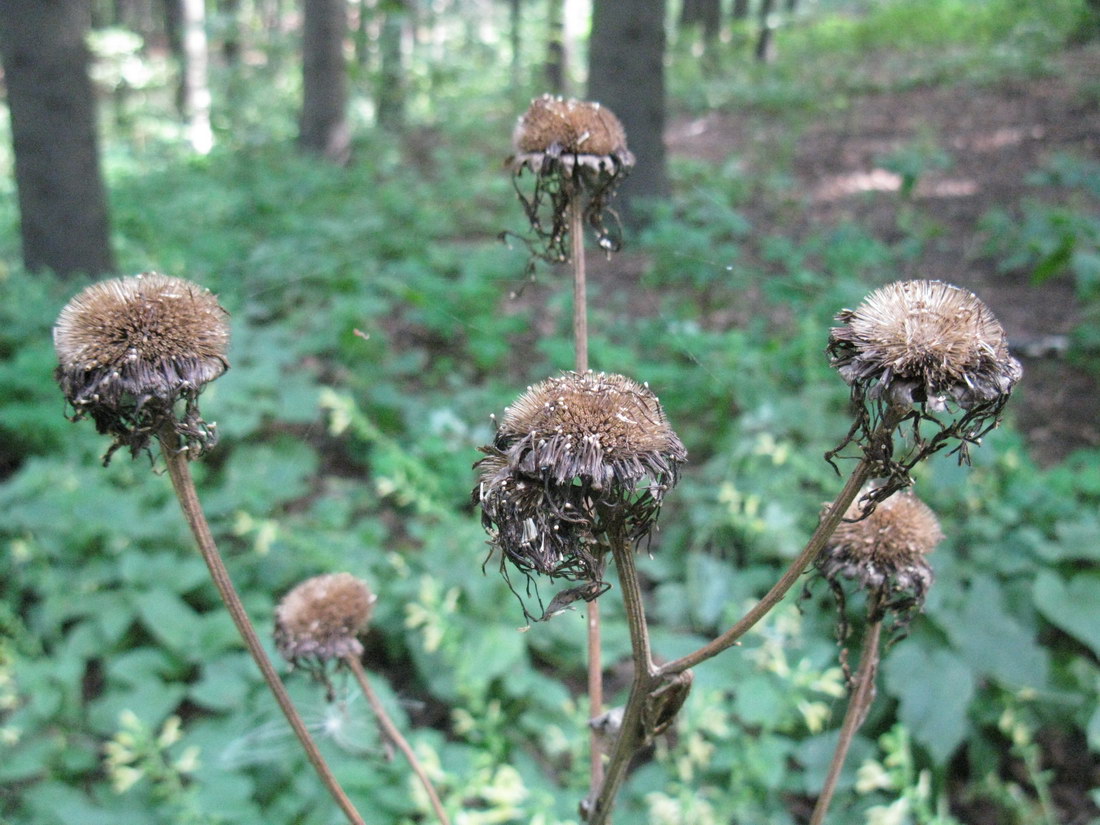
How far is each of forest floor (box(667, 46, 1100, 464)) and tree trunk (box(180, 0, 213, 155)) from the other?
7962mm

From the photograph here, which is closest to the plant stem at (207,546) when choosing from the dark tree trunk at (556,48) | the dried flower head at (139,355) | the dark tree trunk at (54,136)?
the dried flower head at (139,355)

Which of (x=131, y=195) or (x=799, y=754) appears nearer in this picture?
(x=799, y=754)

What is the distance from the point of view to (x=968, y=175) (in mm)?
8180

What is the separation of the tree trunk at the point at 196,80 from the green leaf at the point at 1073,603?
1355cm

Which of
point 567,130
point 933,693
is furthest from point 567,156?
point 933,693

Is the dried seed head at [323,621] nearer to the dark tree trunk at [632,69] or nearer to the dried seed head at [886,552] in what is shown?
the dried seed head at [886,552]

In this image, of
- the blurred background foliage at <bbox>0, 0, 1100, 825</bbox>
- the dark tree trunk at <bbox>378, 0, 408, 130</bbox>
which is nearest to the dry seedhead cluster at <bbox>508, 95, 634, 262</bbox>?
the blurred background foliage at <bbox>0, 0, 1100, 825</bbox>

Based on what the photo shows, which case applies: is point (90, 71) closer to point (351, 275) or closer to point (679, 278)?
point (351, 275)

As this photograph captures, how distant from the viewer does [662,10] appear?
22.1 ft

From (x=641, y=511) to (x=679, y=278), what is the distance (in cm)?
553

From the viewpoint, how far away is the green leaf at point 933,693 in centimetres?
248

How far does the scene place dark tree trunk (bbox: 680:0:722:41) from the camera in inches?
798

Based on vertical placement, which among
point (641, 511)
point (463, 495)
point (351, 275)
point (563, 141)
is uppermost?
point (563, 141)

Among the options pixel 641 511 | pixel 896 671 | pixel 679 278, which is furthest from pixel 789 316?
pixel 641 511
